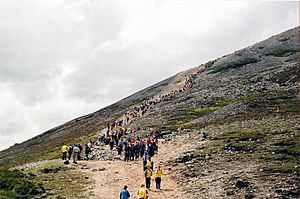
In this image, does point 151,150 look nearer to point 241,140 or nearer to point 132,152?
point 132,152

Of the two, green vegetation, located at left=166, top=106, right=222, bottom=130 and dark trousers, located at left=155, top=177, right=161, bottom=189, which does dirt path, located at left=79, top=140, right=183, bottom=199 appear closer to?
dark trousers, located at left=155, top=177, right=161, bottom=189

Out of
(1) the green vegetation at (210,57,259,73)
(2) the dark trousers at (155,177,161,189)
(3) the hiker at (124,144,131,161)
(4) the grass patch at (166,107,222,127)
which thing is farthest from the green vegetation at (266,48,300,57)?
(2) the dark trousers at (155,177,161,189)

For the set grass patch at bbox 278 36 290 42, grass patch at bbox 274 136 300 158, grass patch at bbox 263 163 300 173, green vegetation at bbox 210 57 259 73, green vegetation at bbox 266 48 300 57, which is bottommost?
grass patch at bbox 263 163 300 173

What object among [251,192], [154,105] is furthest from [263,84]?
[251,192]

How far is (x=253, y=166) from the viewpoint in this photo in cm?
4088

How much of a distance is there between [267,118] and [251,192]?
3274 cm

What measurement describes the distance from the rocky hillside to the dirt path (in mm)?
1316

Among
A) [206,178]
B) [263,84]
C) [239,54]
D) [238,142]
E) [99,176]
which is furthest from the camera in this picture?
[239,54]

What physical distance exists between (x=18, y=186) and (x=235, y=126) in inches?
1299

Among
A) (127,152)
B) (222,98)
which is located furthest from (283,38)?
(127,152)

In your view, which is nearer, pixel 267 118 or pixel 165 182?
pixel 165 182

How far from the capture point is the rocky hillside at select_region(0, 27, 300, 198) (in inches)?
1483

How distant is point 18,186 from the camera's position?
39.9m

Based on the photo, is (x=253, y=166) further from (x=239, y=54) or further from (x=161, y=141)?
(x=239, y=54)
